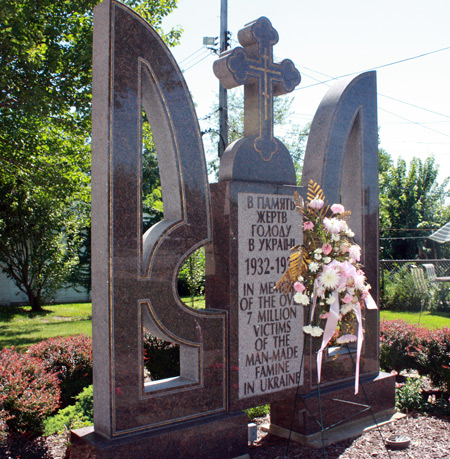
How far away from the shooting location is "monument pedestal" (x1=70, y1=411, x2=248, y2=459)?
392cm

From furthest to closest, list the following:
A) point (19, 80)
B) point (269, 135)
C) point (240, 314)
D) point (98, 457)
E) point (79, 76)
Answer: point (79, 76)
point (19, 80)
point (269, 135)
point (240, 314)
point (98, 457)

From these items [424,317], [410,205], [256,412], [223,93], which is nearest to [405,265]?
[424,317]

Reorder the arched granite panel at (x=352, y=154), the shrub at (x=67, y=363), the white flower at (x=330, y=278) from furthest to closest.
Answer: the shrub at (x=67, y=363) < the arched granite panel at (x=352, y=154) < the white flower at (x=330, y=278)

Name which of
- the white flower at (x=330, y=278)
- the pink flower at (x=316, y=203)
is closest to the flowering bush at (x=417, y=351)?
the white flower at (x=330, y=278)

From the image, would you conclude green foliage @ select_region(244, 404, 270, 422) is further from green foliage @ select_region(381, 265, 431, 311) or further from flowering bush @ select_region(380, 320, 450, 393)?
green foliage @ select_region(381, 265, 431, 311)

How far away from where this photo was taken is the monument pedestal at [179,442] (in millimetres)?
3924

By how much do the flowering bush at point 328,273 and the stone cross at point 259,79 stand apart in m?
0.82

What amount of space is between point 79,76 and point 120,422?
10.3 m

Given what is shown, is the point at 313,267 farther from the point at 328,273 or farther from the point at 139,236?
the point at 139,236

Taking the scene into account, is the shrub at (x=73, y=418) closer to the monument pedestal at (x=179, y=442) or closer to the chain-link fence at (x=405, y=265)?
the monument pedestal at (x=179, y=442)

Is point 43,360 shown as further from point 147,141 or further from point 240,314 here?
point 147,141

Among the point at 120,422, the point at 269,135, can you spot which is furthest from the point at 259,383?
the point at 269,135

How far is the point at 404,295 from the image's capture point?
1513 cm

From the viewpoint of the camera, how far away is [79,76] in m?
12.5
